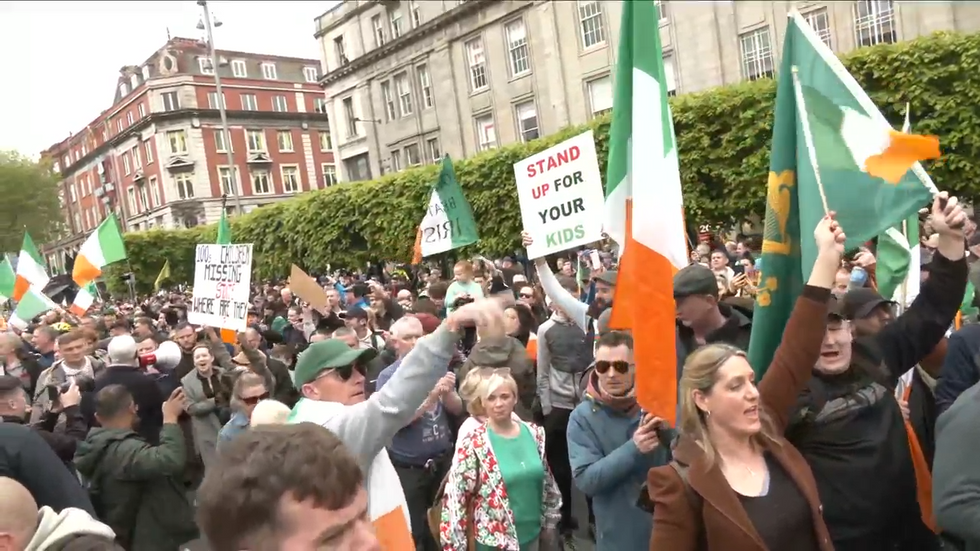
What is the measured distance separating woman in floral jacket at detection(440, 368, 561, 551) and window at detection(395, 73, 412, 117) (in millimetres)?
30927

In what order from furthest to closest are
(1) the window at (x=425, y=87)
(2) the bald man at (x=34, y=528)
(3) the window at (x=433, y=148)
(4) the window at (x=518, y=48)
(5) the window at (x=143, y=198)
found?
(5) the window at (x=143, y=198)
(3) the window at (x=433, y=148)
(1) the window at (x=425, y=87)
(4) the window at (x=518, y=48)
(2) the bald man at (x=34, y=528)

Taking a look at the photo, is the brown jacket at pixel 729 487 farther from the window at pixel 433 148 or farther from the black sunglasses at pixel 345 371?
the window at pixel 433 148

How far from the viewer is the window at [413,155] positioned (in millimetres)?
34438

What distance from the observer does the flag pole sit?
3146mm

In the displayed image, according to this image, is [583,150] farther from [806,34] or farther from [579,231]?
[806,34]

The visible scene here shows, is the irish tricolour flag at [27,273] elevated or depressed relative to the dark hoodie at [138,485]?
elevated

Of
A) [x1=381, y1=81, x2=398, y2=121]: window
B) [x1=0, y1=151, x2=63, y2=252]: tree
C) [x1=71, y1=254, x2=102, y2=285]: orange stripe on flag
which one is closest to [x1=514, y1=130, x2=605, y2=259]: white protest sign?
[x1=71, y1=254, x2=102, y2=285]: orange stripe on flag

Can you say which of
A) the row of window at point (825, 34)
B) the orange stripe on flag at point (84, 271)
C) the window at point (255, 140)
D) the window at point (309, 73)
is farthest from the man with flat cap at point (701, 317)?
the window at point (255, 140)

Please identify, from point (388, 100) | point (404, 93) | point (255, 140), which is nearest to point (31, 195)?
point (255, 140)

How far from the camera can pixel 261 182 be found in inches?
2457

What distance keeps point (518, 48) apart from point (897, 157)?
2630 centimetres

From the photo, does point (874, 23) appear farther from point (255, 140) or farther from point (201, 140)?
point (255, 140)

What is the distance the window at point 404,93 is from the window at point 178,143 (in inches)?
1169

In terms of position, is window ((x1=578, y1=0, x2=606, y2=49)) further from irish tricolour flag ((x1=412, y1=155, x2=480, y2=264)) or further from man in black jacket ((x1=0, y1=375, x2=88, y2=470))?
man in black jacket ((x1=0, y1=375, x2=88, y2=470))
